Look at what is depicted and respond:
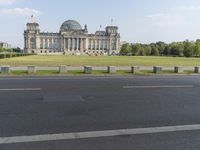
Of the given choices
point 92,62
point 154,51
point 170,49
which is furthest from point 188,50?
point 92,62

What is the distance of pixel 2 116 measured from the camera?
26.5ft

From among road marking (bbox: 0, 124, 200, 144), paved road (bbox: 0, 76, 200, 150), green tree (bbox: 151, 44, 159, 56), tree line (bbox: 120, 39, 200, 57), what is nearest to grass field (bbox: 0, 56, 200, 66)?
paved road (bbox: 0, 76, 200, 150)

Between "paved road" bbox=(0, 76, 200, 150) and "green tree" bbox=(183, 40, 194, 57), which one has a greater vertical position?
"green tree" bbox=(183, 40, 194, 57)

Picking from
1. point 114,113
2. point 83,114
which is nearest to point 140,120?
point 114,113

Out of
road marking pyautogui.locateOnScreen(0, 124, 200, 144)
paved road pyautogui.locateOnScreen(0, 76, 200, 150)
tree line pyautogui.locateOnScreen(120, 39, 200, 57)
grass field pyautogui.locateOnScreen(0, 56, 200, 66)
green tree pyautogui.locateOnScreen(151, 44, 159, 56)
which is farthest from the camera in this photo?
green tree pyautogui.locateOnScreen(151, 44, 159, 56)

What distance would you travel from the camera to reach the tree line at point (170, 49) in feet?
449

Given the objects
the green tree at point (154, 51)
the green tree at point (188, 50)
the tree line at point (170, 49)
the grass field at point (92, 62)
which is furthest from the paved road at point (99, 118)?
the green tree at point (154, 51)

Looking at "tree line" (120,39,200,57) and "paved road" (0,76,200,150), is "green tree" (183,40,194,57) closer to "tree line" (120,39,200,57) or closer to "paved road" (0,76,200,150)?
"tree line" (120,39,200,57)

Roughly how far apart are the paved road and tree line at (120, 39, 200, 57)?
423 ft

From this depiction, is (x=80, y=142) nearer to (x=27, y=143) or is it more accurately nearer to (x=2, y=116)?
(x=27, y=143)

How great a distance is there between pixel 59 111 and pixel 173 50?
15092 centimetres

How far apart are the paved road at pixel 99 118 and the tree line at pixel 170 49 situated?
12881cm

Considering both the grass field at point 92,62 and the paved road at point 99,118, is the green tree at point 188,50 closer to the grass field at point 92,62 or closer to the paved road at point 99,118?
the grass field at point 92,62

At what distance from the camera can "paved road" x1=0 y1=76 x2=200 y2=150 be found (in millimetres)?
6078
